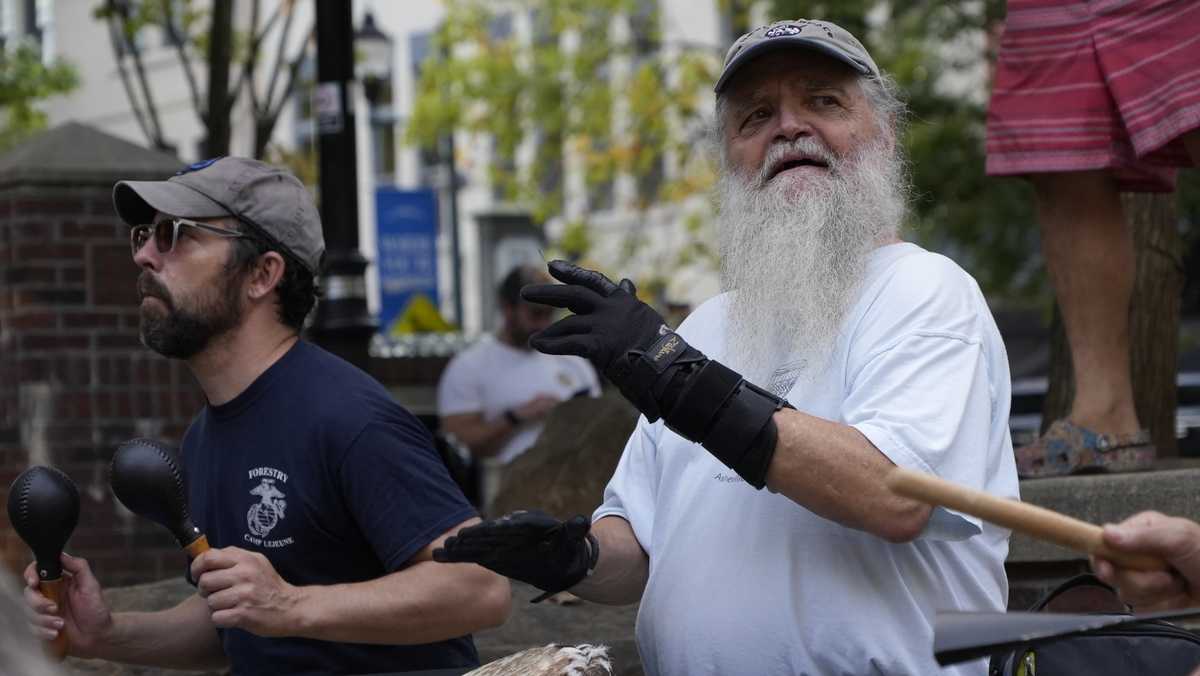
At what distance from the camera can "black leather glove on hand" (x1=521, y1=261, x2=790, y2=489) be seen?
2863 millimetres

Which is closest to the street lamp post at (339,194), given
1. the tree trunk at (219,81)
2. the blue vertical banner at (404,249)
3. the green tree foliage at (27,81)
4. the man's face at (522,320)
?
the man's face at (522,320)

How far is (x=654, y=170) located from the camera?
94.2 feet

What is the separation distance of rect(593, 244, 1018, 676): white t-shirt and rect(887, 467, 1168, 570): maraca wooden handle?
→ 53 cm

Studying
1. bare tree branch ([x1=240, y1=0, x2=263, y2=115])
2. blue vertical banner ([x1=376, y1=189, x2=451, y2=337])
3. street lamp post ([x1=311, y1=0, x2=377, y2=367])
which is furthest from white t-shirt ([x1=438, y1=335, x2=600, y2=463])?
blue vertical banner ([x1=376, y1=189, x2=451, y2=337])

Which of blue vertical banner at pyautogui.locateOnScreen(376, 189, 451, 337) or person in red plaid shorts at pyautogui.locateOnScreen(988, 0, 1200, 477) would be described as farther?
blue vertical banner at pyautogui.locateOnScreen(376, 189, 451, 337)

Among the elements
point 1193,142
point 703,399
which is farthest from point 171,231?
point 1193,142

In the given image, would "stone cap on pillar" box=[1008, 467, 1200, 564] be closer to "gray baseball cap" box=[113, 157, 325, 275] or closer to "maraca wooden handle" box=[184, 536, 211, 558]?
"gray baseball cap" box=[113, 157, 325, 275]

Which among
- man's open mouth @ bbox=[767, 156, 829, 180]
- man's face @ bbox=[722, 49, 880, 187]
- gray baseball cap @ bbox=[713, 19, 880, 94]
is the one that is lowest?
man's open mouth @ bbox=[767, 156, 829, 180]

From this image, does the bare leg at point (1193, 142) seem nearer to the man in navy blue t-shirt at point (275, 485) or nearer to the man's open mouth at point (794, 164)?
the man's open mouth at point (794, 164)

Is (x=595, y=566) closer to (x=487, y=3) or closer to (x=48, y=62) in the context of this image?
(x=487, y=3)

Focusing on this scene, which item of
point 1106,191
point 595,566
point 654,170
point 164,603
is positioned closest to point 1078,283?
point 1106,191

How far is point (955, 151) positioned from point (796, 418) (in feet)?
46.9

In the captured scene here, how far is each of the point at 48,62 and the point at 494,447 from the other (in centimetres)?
1983

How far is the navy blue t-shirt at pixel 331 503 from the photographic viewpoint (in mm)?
3764
